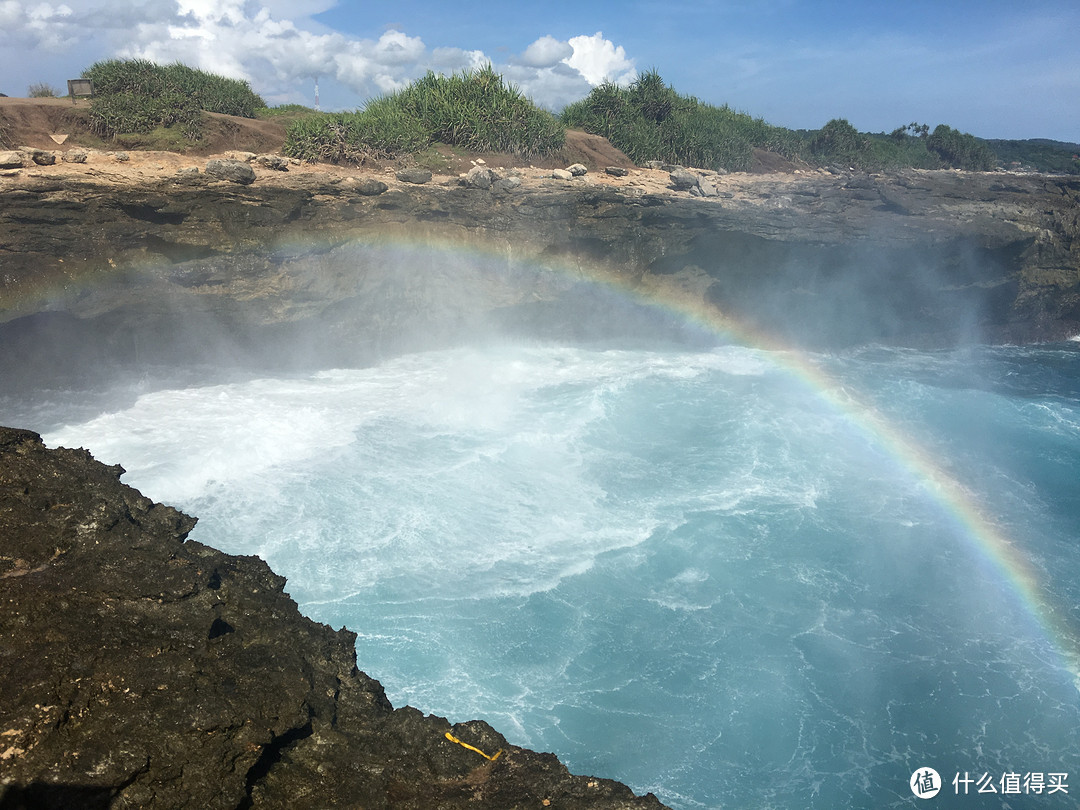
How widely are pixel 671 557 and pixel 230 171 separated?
14223 millimetres

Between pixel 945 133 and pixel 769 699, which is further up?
pixel 945 133

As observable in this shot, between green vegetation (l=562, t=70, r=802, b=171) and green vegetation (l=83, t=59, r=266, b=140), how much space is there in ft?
44.1

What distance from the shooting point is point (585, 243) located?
853 inches

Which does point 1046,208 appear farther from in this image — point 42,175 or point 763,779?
point 42,175

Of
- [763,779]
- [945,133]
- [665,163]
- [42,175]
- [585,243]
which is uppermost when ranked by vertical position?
[945,133]

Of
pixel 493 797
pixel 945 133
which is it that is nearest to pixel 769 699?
pixel 493 797

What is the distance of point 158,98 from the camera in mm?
21188

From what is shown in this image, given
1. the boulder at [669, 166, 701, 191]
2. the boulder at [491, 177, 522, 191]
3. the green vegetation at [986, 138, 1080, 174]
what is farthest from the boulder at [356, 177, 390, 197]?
the green vegetation at [986, 138, 1080, 174]

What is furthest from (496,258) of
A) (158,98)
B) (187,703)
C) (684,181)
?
(187,703)

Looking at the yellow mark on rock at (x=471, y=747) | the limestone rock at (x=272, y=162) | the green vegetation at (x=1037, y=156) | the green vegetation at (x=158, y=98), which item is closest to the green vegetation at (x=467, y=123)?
the green vegetation at (x=158, y=98)

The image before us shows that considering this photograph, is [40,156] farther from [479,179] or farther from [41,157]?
[479,179]

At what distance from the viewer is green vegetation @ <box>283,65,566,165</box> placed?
21516 mm

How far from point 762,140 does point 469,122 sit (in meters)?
15.6

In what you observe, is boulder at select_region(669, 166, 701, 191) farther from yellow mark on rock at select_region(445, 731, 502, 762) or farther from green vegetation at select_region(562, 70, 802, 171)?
yellow mark on rock at select_region(445, 731, 502, 762)
